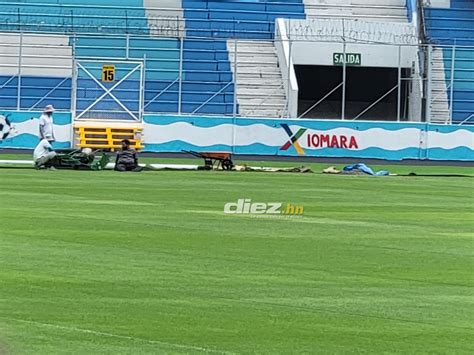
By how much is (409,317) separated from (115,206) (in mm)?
11464

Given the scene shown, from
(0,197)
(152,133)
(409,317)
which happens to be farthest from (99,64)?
(409,317)

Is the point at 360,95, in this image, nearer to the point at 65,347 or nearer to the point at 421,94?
the point at 421,94

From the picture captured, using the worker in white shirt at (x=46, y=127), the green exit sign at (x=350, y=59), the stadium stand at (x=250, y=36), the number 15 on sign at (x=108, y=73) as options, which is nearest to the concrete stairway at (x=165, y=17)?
the stadium stand at (x=250, y=36)

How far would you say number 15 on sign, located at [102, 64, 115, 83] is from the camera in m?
44.8

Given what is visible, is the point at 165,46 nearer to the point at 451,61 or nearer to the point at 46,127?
the point at 451,61

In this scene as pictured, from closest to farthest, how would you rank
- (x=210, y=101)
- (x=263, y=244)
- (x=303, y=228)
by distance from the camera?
(x=263, y=244)
(x=303, y=228)
(x=210, y=101)

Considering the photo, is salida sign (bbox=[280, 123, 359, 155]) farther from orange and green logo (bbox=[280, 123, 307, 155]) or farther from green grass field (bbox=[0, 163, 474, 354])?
green grass field (bbox=[0, 163, 474, 354])

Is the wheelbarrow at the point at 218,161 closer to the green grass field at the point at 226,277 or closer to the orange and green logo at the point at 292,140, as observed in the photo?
the orange and green logo at the point at 292,140

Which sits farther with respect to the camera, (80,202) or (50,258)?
(80,202)

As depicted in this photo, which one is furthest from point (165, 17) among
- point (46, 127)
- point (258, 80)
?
point (46, 127)

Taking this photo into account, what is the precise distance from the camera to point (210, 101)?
154 ft

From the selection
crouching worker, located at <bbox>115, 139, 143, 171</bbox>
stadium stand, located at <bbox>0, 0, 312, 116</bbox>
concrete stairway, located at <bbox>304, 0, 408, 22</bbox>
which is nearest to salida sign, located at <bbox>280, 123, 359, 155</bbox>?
stadium stand, located at <bbox>0, 0, 312, 116</bbox>

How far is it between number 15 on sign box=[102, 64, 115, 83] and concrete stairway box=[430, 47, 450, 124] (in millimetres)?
11933

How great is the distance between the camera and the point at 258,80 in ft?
159
